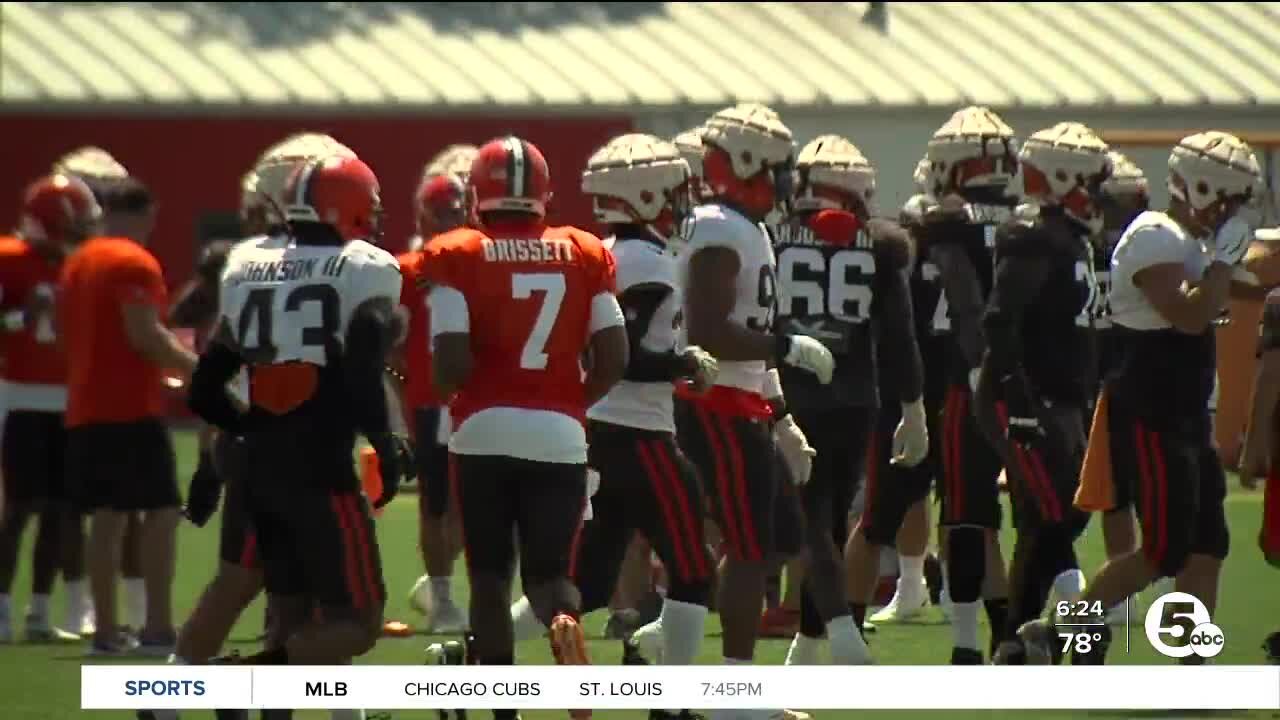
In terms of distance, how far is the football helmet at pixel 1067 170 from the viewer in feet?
34.2

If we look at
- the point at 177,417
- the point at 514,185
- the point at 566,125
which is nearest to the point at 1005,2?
the point at 566,125

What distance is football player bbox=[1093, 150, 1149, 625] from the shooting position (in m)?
11.3

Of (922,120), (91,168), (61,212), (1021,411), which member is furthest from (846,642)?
(922,120)

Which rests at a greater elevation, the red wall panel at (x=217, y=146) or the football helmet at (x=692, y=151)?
the football helmet at (x=692, y=151)

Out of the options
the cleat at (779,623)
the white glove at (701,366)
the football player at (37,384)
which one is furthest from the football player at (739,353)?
the football player at (37,384)

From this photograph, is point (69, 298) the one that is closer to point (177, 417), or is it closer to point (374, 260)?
point (374, 260)

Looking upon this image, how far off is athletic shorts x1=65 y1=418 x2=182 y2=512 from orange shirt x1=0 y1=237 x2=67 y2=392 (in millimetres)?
603

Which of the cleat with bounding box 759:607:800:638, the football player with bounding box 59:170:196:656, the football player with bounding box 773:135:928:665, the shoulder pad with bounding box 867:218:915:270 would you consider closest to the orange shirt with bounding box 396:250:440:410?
the football player with bounding box 59:170:196:656

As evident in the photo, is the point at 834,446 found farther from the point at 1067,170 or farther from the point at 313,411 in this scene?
the point at 313,411

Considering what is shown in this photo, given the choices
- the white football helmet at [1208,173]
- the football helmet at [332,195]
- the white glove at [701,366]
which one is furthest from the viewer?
the white football helmet at [1208,173]

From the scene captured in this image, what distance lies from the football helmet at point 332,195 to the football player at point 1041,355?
2985mm

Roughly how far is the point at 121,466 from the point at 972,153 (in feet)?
12.2

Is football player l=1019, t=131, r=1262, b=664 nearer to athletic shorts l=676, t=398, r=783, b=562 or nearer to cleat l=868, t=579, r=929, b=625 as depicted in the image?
athletic shorts l=676, t=398, r=783, b=562

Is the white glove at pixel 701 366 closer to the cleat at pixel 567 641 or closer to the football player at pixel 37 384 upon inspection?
the cleat at pixel 567 641
